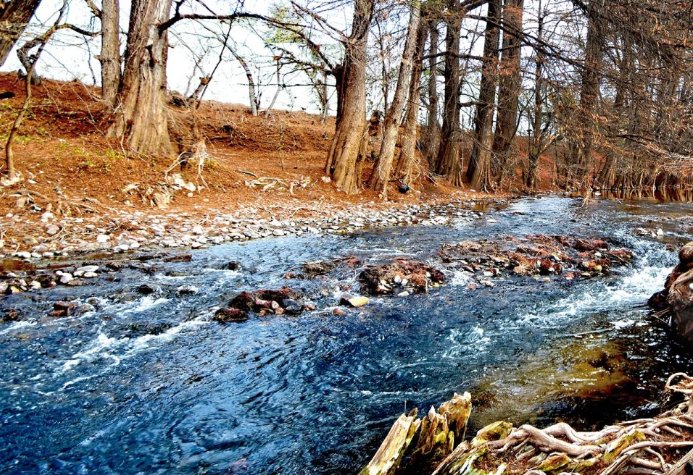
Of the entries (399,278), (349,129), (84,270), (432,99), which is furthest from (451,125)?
(84,270)

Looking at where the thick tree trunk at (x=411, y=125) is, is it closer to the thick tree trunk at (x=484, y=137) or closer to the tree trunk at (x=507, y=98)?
the tree trunk at (x=507, y=98)

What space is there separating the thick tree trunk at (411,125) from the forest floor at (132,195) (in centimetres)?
73

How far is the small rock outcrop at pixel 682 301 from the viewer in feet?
14.9

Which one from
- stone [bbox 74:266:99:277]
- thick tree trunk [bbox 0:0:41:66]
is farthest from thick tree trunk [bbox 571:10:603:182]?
thick tree trunk [bbox 0:0:41:66]

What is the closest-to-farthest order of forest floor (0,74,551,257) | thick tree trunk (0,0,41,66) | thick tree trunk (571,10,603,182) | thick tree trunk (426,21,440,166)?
1. forest floor (0,74,551,257)
2. thick tree trunk (0,0,41,66)
3. thick tree trunk (571,10,603,182)
4. thick tree trunk (426,21,440,166)

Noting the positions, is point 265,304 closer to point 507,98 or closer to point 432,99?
point 432,99

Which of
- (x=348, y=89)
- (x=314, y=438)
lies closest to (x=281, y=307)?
(x=314, y=438)

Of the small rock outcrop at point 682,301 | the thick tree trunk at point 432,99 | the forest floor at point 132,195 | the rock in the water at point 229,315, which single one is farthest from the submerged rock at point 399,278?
the thick tree trunk at point 432,99

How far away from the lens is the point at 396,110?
1377cm

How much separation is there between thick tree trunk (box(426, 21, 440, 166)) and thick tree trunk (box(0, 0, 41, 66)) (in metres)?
10.3

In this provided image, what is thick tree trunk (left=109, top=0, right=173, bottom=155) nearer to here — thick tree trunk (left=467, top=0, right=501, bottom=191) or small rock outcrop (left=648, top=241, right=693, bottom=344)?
small rock outcrop (left=648, top=241, right=693, bottom=344)

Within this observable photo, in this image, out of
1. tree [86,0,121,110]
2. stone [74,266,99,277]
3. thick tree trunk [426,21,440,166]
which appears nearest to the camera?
stone [74,266,99,277]

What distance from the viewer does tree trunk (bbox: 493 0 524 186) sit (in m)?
15.6

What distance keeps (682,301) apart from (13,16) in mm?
12054
